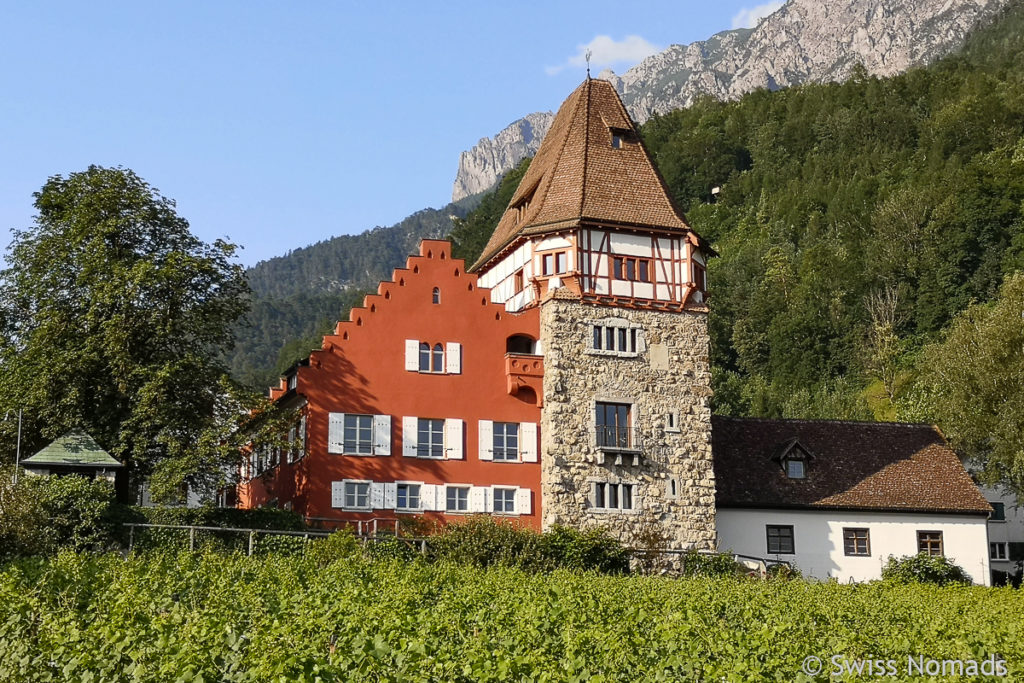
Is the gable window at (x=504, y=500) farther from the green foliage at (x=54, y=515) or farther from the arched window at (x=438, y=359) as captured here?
the green foliage at (x=54, y=515)

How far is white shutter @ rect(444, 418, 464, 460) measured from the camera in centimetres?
3966

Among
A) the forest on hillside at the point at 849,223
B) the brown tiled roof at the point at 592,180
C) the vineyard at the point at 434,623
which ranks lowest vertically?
the vineyard at the point at 434,623

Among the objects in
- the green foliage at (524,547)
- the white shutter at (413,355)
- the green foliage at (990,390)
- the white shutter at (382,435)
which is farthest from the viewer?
the green foliage at (990,390)

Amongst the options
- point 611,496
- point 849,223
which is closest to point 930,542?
point 611,496

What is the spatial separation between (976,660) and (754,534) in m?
23.6

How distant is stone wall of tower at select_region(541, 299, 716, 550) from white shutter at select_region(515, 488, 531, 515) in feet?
2.05

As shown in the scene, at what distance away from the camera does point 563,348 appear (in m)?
40.2

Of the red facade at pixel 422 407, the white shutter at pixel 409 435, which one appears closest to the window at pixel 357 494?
the red facade at pixel 422 407

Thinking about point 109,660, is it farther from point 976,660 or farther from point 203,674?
point 976,660

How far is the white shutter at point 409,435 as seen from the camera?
39250 millimetres

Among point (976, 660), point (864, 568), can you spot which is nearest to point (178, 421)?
point (864, 568)

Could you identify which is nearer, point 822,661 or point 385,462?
point 822,661

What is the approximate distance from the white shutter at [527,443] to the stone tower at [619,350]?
39 centimetres

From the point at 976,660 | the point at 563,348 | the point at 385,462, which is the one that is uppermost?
the point at 563,348
